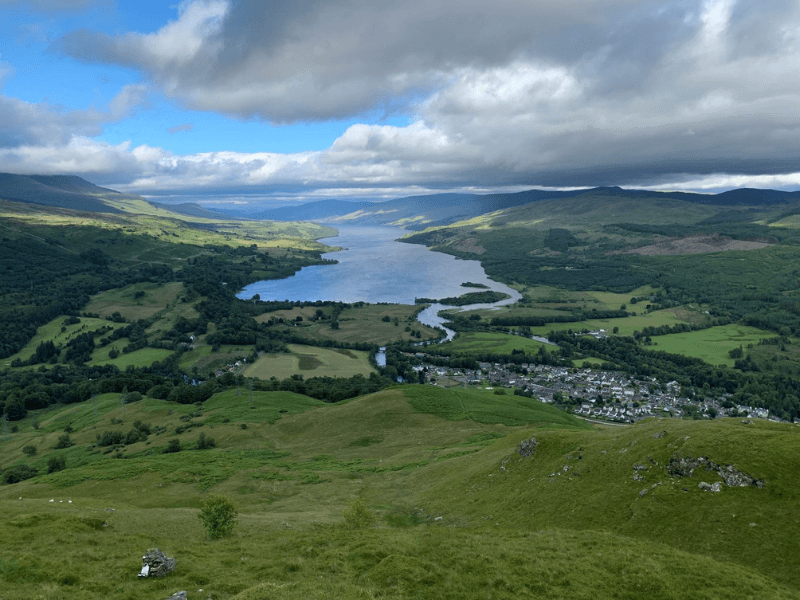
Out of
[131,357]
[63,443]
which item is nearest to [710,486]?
[63,443]

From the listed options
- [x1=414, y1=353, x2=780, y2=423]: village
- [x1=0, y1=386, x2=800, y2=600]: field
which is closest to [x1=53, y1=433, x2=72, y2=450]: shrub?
[x1=0, y1=386, x2=800, y2=600]: field

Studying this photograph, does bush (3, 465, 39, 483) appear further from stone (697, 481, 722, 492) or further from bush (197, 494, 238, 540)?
stone (697, 481, 722, 492)

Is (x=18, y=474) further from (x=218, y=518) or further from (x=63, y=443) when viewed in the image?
(x=218, y=518)

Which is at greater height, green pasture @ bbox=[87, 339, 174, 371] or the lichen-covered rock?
the lichen-covered rock

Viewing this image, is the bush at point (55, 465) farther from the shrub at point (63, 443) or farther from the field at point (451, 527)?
the shrub at point (63, 443)

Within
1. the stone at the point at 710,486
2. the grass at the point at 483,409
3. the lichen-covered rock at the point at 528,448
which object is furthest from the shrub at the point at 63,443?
the stone at the point at 710,486

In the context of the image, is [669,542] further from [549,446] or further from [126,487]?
[126,487]
